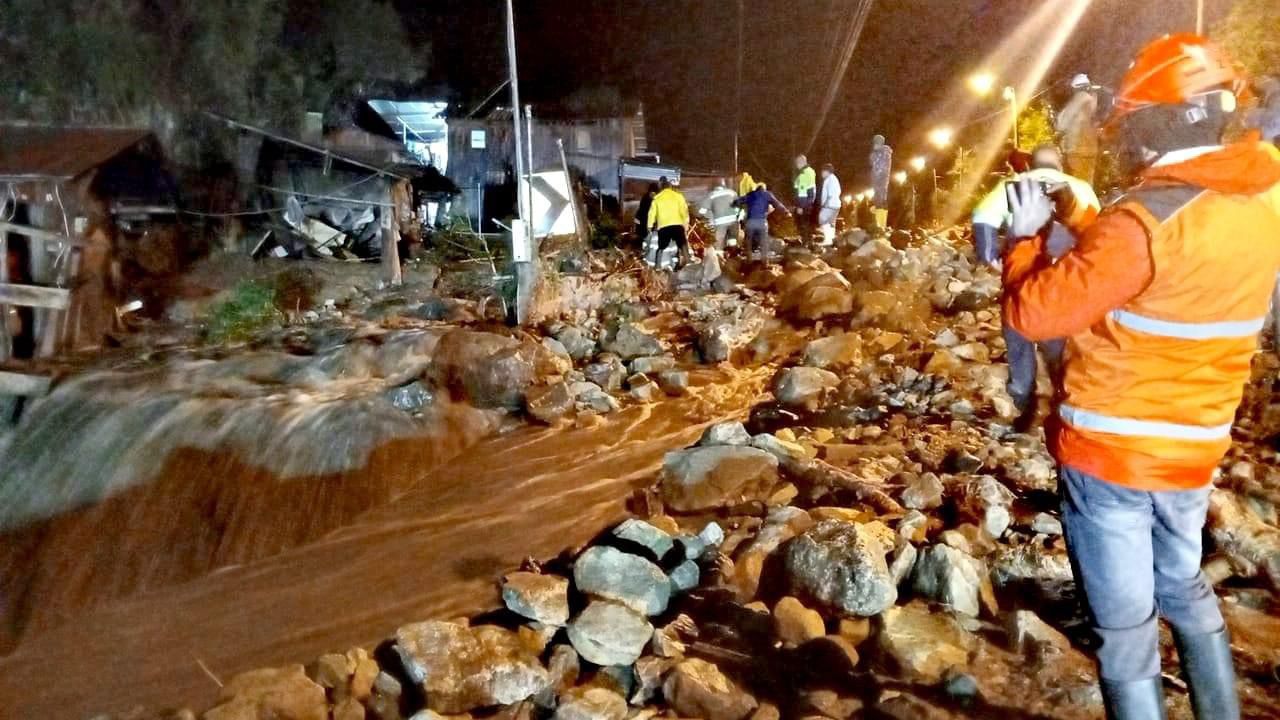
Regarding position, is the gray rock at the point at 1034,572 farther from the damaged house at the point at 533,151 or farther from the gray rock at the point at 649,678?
the damaged house at the point at 533,151

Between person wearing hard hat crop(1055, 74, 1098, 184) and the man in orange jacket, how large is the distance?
7.89ft

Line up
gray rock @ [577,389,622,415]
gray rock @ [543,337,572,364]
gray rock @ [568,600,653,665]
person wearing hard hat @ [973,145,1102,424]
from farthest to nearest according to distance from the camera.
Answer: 1. gray rock @ [543,337,572,364]
2. gray rock @ [577,389,622,415]
3. gray rock @ [568,600,653,665]
4. person wearing hard hat @ [973,145,1102,424]

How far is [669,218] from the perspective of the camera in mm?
12953

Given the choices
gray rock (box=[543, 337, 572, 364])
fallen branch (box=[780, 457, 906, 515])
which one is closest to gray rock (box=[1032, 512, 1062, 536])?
fallen branch (box=[780, 457, 906, 515])

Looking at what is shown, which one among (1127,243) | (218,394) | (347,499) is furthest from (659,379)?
(1127,243)

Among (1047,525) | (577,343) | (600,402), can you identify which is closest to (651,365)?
(577,343)

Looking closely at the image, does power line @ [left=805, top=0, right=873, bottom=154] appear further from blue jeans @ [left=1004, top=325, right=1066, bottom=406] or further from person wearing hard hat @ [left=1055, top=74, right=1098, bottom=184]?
blue jeans @ [left=1004, top=325, right=1066, bottom=406]

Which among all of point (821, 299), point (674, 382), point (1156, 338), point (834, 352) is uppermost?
point (1156, 338)

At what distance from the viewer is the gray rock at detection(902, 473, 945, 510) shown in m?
4.65

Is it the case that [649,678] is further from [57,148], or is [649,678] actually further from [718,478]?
[57,148]

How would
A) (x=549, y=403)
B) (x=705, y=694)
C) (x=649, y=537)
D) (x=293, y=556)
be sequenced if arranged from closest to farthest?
(x=705, y=694)
(x=649, y=537)
(x=293, y=556)
(x=549, y=403)

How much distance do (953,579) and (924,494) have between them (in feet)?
3.44

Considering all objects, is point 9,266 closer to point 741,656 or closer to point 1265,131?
point 741,656

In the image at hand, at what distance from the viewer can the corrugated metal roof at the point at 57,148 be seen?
996 cm
